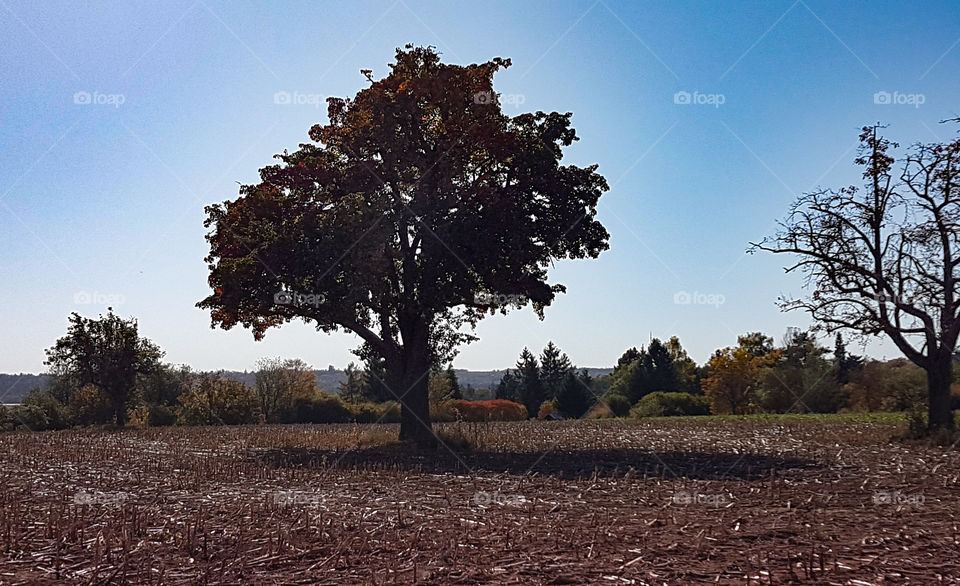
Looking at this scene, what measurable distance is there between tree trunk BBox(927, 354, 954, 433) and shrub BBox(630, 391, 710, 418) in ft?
96.3

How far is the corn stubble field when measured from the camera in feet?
23.0

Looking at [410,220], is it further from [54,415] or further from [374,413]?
[54,415]

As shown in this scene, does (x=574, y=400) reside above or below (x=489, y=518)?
above

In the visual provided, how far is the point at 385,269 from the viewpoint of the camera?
20.5 metres

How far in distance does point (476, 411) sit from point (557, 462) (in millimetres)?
29563

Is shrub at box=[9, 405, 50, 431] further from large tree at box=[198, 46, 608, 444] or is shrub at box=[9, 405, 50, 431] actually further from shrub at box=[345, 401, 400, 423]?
large tree at box=[198, 46, 608, 444]

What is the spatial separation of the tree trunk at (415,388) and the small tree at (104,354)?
73.5 feet

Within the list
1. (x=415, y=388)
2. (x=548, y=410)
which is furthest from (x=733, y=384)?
(x=415, y=388)

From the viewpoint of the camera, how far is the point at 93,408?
43531 millimetres

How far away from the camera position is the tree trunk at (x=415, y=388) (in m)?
22.8

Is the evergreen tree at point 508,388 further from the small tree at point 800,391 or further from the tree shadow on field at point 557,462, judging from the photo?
the tree shadow on field at point 557,462

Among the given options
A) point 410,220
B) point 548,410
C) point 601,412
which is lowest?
point 548,410

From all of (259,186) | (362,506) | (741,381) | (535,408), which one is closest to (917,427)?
(362,506)

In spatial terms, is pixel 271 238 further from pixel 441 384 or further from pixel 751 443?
pixel 441 384
